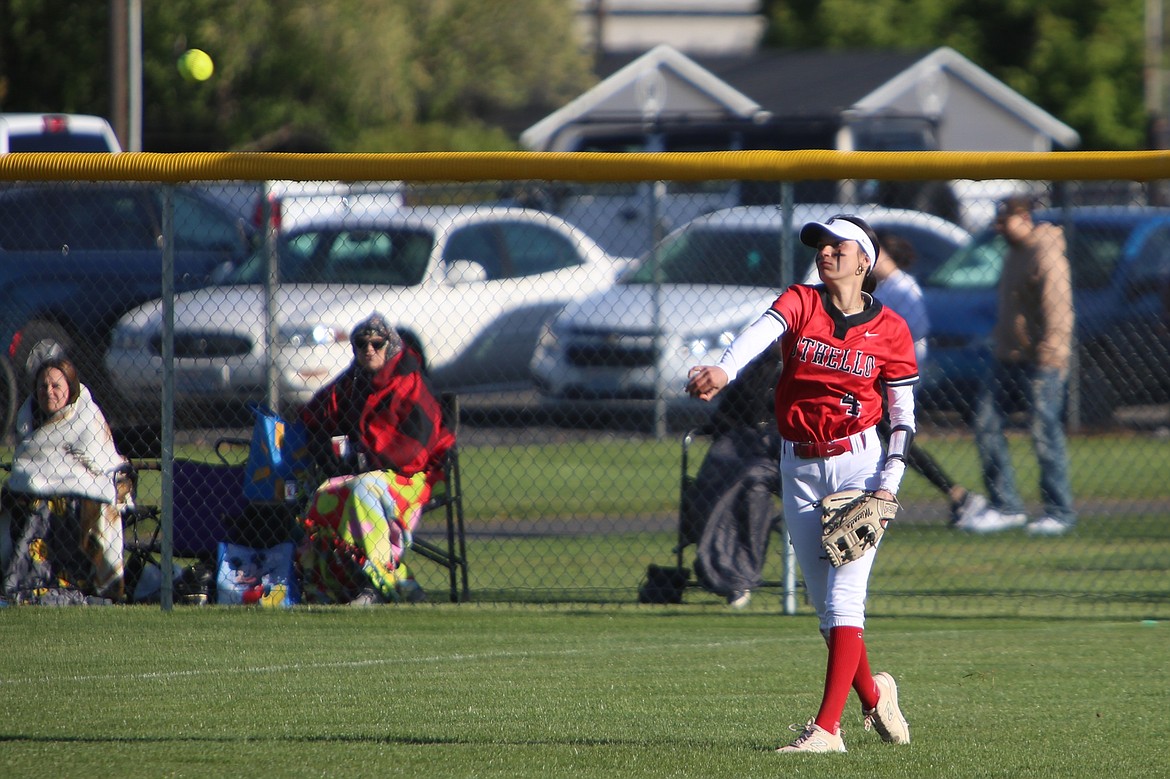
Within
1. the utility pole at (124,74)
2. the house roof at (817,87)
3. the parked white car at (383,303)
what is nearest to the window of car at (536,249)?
the parked white car at (383,303)

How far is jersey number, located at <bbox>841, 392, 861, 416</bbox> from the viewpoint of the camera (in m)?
5.04

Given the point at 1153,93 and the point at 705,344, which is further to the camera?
the point at 1153,93

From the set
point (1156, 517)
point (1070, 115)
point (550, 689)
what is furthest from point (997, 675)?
point (1070, 115)

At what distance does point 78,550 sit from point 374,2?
25241mm

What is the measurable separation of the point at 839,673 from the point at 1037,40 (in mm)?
35254

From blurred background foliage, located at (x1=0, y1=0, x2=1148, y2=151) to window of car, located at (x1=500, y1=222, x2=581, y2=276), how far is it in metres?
15.1

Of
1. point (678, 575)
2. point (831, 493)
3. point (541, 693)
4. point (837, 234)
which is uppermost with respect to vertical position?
point (837, 234)

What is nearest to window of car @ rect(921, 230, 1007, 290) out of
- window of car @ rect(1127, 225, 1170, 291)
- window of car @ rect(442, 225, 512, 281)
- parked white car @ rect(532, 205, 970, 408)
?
parked white car @ rect(532, 205, 970, 408)

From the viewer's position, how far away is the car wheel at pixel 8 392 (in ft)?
26.1

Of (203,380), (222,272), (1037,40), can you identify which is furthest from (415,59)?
(203,380)

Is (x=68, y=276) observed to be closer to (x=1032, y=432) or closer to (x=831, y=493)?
(x=831, y=493)

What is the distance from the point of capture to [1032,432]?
924 cm

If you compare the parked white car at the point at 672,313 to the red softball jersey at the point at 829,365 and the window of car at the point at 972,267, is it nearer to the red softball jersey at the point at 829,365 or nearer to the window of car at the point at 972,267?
the window of car at the point at 972,267

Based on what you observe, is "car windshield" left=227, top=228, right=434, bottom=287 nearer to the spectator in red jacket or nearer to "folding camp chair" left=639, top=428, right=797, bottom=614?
the spectator in red jacket
